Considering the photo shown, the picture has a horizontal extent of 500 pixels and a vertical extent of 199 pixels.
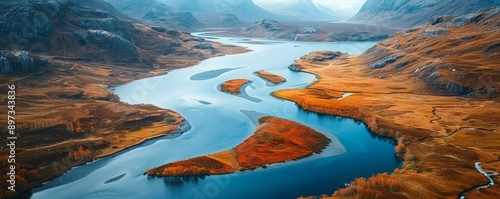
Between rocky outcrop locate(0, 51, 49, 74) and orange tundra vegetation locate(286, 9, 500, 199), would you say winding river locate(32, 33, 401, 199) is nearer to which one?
orange tundra vegetation locate(286, 9, 500, 199)

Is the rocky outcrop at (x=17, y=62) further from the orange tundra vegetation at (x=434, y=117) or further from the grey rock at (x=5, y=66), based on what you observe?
the orange tundra vegetation at (x=434, y=117)

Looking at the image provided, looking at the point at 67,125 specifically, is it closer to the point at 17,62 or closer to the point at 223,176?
the point at 223,176

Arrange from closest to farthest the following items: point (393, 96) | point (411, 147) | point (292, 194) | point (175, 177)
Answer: point (292, 194) < point (175, 177) < point (411, 147) < point (393, 96)

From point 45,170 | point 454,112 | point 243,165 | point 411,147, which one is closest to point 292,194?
point 243,165

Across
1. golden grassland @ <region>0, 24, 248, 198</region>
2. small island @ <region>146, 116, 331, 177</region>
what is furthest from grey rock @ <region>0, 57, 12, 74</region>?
small island @ <region>146, 116, 331, 177</region>

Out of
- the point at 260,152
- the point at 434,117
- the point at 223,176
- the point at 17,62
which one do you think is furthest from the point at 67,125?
the point at 434,117

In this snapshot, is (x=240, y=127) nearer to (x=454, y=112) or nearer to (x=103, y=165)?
(x=103, y=165)

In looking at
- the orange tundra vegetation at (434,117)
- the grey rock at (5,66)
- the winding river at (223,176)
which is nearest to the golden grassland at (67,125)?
the winding river at (223,176)
